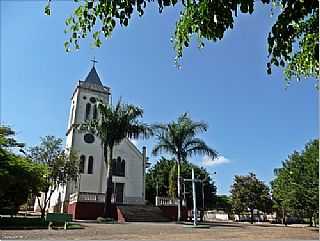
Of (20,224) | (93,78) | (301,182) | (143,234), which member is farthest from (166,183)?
(143,234)

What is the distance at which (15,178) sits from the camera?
16.9 meters

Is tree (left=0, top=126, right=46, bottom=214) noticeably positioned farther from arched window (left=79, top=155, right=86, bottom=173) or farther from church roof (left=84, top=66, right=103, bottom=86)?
church roof (left=84, top=66, right=103, bottom=86)

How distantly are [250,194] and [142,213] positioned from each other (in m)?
25.1

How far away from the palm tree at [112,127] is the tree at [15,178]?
576 cm

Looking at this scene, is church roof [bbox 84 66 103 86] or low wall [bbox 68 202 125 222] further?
church roof [bbox 84 66 103 86]

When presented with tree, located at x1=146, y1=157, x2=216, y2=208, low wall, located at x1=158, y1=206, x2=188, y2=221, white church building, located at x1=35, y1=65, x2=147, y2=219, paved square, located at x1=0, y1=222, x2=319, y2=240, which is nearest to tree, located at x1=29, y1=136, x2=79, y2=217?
white church building, located at x1=35, y1=65, x2=147, y2=219

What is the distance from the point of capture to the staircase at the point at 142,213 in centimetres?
2613

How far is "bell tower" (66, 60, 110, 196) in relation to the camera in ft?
114

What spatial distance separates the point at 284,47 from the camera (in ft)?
10.7

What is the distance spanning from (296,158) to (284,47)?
87.2 feet

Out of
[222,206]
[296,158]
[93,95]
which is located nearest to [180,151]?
[296,158]

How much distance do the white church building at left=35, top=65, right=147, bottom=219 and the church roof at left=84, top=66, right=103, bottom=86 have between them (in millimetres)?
558

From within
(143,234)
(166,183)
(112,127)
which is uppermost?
(112,127)

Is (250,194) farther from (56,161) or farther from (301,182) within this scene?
(56,161)
